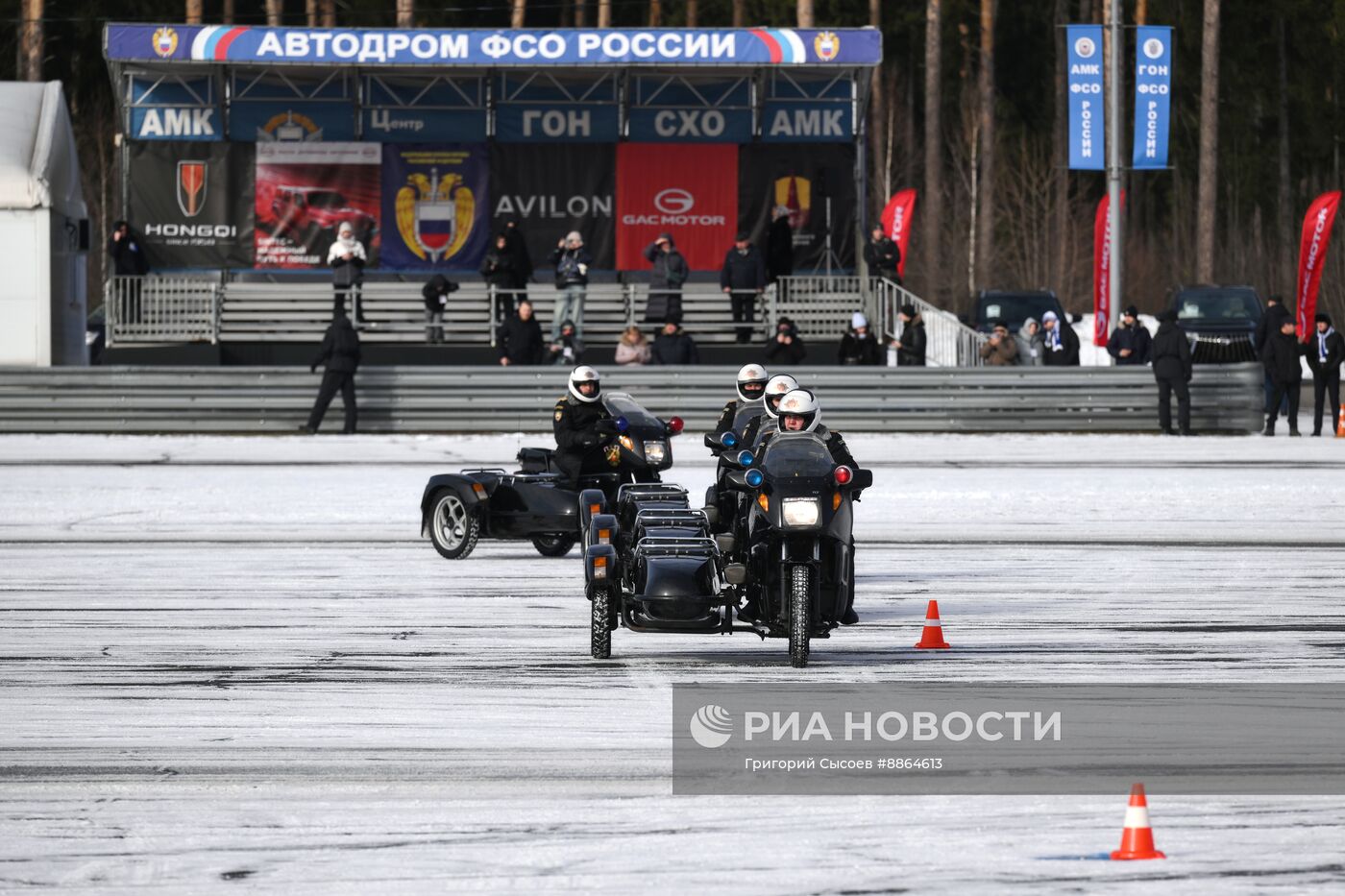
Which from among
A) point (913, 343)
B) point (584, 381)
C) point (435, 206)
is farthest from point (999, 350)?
point (584, 381)

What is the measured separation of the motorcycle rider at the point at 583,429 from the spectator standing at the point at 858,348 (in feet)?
57.6

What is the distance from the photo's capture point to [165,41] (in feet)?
115

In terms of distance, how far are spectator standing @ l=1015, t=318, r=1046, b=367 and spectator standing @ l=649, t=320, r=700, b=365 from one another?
5734 millimetres

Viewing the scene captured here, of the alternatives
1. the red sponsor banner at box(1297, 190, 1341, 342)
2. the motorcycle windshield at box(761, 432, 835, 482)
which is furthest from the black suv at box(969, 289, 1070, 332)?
the motorcycle windshield at box(761, 432, 835, 482)

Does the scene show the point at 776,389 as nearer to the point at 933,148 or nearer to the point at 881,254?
the point at 881,254

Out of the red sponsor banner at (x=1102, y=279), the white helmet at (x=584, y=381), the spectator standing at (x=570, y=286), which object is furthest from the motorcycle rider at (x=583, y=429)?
the red sponsor banner at (x=1102, y=279)

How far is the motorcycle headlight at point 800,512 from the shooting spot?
10383 mm

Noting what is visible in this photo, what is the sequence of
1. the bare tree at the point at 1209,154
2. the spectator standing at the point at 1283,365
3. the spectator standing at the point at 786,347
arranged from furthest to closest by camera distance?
the bare tree at the point at 1209,154
the spectator standing at the point at 786,347
the spectator standing at the point at 1283,365

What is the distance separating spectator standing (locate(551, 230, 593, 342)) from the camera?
34.3 metres

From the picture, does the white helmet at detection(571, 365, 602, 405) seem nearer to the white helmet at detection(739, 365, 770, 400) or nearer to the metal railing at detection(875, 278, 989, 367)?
the white helmet at detection(739, 365, 770, 400)

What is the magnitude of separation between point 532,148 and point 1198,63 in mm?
45497

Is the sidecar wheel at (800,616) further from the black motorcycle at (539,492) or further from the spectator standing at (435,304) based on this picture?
the spectator standing at (435,304)

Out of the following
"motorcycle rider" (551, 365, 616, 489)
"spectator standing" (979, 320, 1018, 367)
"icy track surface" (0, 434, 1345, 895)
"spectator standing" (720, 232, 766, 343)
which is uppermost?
"spectator standing" (720, 232, 766, 343)

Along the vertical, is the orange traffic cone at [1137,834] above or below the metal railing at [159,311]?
below
